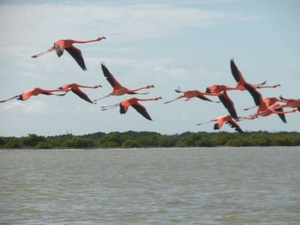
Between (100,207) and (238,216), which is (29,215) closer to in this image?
(100,207)

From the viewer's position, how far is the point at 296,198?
3962 cm

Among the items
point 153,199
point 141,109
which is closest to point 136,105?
point 141,109

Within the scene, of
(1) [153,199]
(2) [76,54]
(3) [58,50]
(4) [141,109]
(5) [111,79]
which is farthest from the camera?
(1) [153,199]

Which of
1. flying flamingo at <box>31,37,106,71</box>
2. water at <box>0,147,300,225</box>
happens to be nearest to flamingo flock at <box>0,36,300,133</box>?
flying flamingo at <box>31,37,106,71</box>

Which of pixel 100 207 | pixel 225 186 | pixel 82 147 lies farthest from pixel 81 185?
pixel 82 147

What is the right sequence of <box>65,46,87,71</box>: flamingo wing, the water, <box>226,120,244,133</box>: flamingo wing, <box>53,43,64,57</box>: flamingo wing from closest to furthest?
1. <box>53,43,64,57</box>: flamingo wing
2. <box>65,46,87,71</box>: flamingo wing
3. <box>226,120,244,133</box>: flamingo wing
4. the water

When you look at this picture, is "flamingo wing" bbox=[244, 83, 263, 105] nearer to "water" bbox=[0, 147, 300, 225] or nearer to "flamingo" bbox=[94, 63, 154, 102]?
"flamingo" bbox=[94, 63, 154, 102]

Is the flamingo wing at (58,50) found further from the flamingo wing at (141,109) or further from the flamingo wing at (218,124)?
the flamingo wing at (218,124)

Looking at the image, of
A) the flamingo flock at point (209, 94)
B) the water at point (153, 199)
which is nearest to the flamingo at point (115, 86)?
the flamingo flock at point (209, 94)

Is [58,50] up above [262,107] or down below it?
above

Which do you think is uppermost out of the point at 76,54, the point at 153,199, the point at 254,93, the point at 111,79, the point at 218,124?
the point at 76,54

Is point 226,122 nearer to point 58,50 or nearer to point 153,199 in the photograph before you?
point 58,50

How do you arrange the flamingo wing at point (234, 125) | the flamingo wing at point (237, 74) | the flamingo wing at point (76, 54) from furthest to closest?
the flamingo wing at point (234, 125)
the flamingo wing at point (237, 74)
the flamingo wing at point (76, 54)

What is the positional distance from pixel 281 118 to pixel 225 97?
2350 mm
